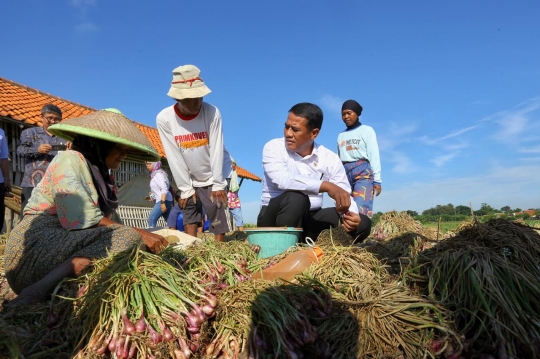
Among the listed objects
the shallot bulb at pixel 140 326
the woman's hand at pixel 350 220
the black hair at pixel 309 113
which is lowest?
the shallot bulb at pixel 140 326

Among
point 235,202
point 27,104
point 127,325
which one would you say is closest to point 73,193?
point 127,325

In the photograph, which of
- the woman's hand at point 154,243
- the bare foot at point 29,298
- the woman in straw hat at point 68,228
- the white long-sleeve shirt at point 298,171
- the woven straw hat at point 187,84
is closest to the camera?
the bare foot at point 29,298

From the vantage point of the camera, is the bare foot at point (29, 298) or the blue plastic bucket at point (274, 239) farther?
the blue plastic bucket at point (274, 239)

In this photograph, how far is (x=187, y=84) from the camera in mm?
4422

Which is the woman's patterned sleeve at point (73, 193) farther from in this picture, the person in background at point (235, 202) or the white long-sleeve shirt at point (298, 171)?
the person in background at point (235, 202)

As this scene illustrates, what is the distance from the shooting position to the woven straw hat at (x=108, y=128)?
2.85 meters

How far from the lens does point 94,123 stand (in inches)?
115

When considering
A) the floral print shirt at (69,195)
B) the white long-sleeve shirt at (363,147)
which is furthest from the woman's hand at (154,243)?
the white long-sleeve shirt at (363,147)

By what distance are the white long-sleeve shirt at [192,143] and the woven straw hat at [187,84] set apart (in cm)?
35

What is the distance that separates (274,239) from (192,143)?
1.92 metres

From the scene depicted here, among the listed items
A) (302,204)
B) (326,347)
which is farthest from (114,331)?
(302,204)

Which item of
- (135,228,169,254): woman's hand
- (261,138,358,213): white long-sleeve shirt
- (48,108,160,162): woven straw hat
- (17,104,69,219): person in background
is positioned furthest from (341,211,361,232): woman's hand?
(17,104,69,219): person in background

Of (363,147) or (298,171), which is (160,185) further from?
(298,171)

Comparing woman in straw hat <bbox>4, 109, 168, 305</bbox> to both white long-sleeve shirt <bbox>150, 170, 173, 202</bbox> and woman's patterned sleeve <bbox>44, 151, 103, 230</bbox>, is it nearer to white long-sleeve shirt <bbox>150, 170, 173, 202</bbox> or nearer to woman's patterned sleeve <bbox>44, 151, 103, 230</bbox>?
woman's patterned sleeve <bbox>44, 151, 103, 230</bbox>
